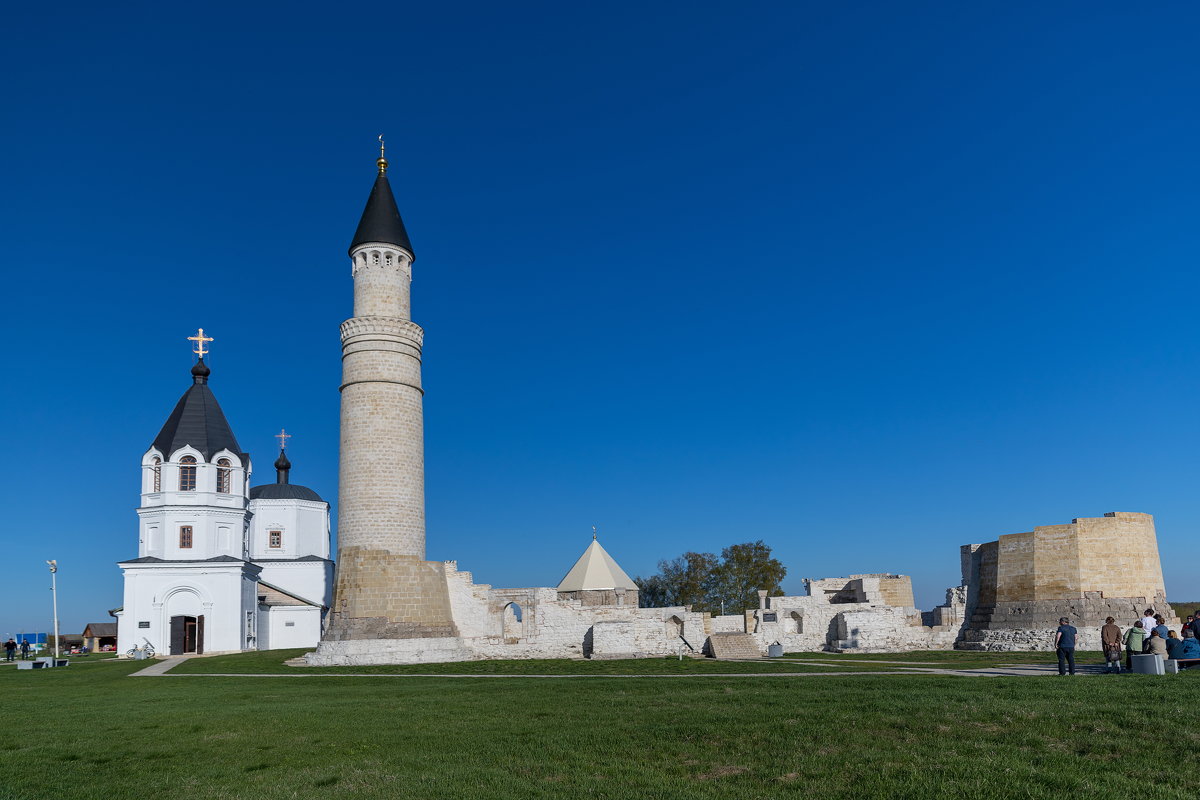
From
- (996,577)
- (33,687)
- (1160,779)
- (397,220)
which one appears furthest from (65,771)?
(996,577)

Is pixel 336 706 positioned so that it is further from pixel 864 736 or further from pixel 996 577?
pixel 996 577

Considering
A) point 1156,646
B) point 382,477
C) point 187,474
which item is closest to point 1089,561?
point 1156,646

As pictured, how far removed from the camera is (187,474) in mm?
41438

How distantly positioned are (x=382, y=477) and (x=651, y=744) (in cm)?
2006

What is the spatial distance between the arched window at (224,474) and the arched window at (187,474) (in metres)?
1.11

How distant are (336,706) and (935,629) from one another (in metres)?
22.5

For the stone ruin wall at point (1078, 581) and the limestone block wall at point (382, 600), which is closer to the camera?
the stone ruin wall at point (1078, 581)

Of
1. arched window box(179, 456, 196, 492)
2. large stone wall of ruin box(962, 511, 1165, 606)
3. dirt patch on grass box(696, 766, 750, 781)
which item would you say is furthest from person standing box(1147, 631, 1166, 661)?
arched window box(179, 456, 196, 492)

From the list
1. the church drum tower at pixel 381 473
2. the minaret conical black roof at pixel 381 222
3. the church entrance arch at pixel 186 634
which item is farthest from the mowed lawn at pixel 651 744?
the church entrance arch at pixel 186 634

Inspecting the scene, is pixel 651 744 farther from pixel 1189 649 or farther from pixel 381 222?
pixel 381 222

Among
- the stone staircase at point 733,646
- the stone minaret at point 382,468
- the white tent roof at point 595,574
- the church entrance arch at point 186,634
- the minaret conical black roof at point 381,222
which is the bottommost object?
the church entrance arch at point 186,634

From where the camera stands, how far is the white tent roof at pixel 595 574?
127 feet

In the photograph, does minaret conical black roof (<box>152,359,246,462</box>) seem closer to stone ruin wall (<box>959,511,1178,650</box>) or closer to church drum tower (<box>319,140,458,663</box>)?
church drum tower (<box>319,140,458,663</box>)

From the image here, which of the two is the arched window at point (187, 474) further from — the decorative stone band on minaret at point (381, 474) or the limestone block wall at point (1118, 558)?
the limestone block wall at point (1118, 558)
